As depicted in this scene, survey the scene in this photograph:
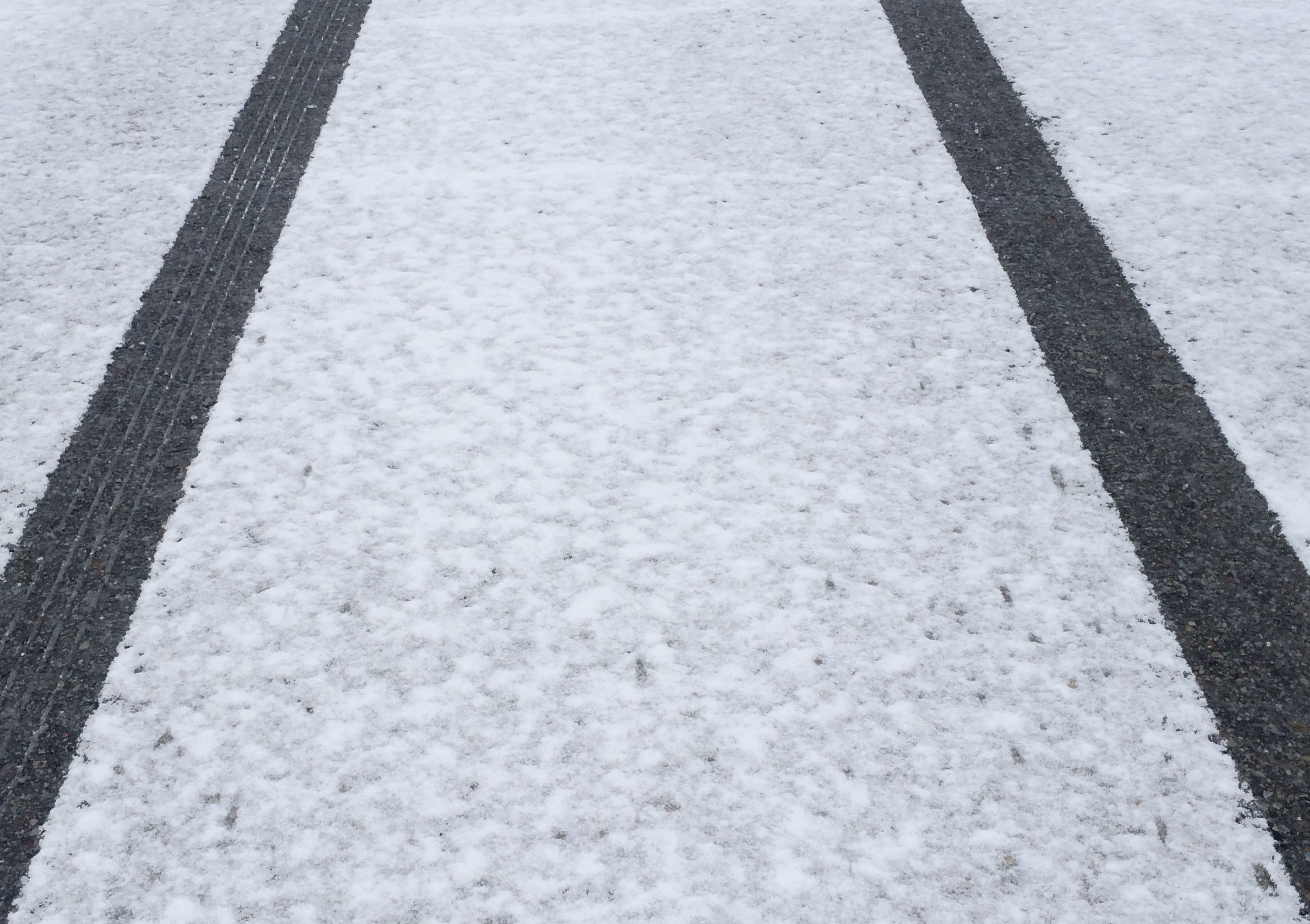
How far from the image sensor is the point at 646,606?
7.19ft

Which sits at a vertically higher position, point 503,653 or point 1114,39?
point 1114,39

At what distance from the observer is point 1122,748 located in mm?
1926

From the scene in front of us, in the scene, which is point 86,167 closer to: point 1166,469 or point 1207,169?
point 1166,469

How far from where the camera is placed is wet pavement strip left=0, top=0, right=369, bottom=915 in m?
1.98

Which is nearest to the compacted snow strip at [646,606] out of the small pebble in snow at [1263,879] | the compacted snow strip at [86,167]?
the small pebble in snow at [1263,879]

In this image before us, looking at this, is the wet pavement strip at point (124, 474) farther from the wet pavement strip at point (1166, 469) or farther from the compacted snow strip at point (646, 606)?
the wet pavement strip at point (1166, 469)

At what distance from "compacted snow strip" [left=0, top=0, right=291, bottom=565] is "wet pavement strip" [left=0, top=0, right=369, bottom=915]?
3.0 inches

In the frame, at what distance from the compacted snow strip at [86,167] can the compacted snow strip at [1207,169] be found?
3.19 metres

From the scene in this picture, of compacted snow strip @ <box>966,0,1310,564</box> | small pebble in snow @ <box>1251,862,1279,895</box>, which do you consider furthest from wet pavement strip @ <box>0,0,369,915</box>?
compacted snow strip @ <box>966,0,1310,564</box>

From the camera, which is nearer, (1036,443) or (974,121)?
(1036,443)

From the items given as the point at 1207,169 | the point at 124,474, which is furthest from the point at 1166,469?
the point at 124,474

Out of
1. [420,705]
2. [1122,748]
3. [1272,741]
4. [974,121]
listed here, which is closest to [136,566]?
[420,705]

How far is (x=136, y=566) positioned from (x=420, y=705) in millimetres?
832

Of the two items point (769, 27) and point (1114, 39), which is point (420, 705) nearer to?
point (769, 27)
